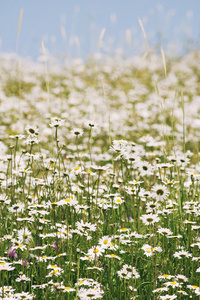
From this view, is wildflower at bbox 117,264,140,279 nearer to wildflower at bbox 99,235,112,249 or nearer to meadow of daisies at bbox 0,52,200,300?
meadow of daisies at bbox 0,52,200,300

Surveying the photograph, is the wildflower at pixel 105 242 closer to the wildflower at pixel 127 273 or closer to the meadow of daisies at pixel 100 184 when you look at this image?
the meadow of daisies at pixel 100 184

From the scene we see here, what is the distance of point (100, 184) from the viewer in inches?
143

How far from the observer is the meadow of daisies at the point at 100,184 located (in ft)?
5.75

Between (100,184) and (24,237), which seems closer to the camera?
(24,237)

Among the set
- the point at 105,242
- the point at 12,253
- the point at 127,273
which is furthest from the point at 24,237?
the point at 127,273

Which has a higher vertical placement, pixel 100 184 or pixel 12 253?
pixel 100 184

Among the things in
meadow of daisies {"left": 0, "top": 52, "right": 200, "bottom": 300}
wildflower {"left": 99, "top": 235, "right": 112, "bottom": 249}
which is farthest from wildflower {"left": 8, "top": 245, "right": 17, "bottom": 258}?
wildflower {"left": 99, "top": 235, "right": 112, "bottom": 249}

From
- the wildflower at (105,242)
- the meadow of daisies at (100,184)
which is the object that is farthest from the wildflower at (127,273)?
the wildflower at (105,242)

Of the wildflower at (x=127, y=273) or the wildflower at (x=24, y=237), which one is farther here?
the wildflower at (x=24, y=237)

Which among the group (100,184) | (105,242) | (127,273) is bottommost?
(127,273)

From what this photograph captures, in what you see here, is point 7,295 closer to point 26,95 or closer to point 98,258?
point 98,258

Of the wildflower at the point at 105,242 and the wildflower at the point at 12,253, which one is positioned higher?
the wildflower at the point at 105,242

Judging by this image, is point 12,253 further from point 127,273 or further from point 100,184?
point 100,184

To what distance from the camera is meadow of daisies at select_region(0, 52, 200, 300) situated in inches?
69.0
